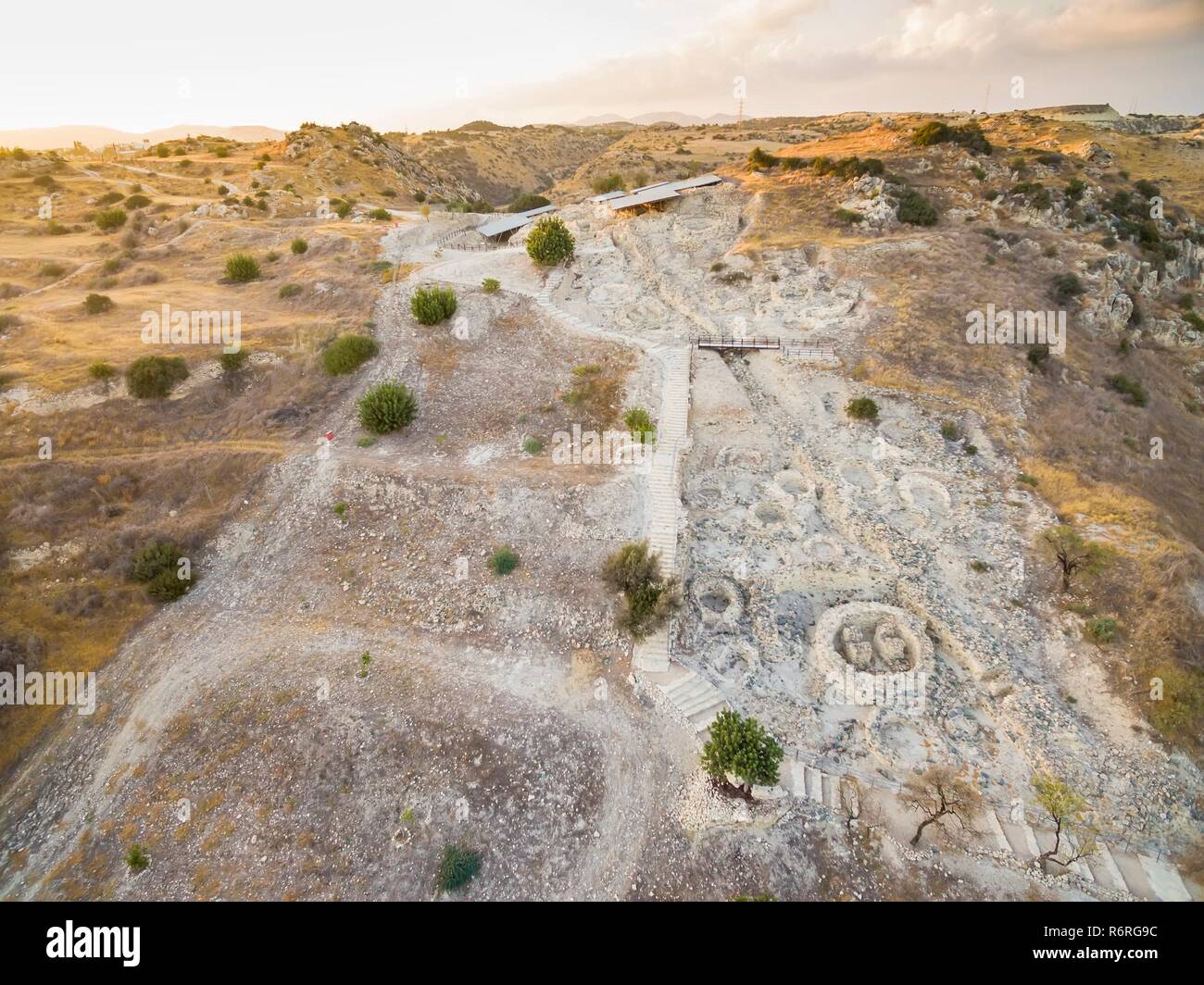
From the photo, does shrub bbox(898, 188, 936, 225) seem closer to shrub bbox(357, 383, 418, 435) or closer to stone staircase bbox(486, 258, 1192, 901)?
stone staircase bbox(486, 258, 1192, 901)

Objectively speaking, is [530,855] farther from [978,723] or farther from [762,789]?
[978,723]

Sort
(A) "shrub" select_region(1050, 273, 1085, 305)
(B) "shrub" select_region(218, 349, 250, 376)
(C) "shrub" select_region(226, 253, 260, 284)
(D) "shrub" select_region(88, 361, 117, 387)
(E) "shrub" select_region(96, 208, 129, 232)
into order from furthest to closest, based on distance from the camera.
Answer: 1. (E) "shrub" select_region(96, 208, 129, 232)
2. (C) "shrub" select_region(226, 253, 260, 284)
3. (A) "shrub" select_region(1050, 273, 1085, 305)
4. (B) "shrub" select_region(218, 349, 250, 376)
5. (D) "shrub" select_region(88, 361, 117, 387)

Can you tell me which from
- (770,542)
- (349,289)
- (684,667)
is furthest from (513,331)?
(684,667)

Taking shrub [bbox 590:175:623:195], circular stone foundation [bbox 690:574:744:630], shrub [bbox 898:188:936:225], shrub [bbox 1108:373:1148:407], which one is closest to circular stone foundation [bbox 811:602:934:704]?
circular stone foundation [bbox 690:574:744:630]

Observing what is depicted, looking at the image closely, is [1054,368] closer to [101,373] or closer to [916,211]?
[916,211]

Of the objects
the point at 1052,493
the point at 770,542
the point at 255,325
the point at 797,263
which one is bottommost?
the point at 770,542
